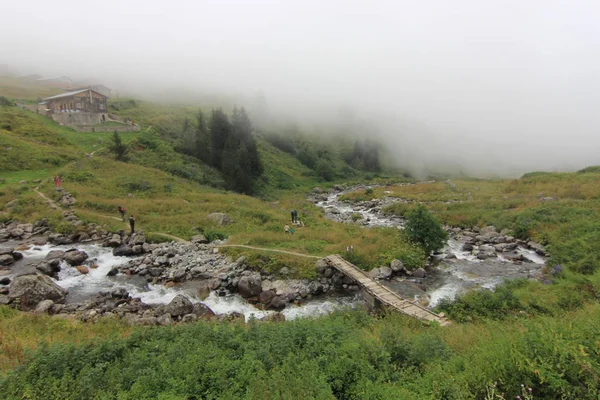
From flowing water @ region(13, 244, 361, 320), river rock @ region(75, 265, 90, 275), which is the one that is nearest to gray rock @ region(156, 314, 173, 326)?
flowing water @ region(13, 244, 361, 320)

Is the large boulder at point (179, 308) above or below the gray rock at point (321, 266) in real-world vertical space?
above

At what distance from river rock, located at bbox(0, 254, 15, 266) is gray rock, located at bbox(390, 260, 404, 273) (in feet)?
93.0

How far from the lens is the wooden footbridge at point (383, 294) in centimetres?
1524

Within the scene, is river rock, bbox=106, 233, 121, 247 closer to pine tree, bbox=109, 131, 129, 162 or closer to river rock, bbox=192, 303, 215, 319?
river rock, bbox=192, 303, 215, 319

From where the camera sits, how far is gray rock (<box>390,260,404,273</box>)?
2414cm

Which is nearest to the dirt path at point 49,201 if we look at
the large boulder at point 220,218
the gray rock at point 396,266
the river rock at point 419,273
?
the large boulder at point 220,218

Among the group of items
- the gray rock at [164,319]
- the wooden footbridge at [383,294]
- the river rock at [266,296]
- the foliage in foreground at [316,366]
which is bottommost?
the river rock at [266,296]

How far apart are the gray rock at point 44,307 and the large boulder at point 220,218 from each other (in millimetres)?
16517

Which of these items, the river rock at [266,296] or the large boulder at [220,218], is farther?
the large boulder at [220,218]

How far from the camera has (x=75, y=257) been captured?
23.4 meters

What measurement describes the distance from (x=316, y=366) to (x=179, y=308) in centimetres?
1175

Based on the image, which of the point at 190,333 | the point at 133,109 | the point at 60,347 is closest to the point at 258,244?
the point at 190,333

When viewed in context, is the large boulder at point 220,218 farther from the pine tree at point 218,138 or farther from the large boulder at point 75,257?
the pine tree at point 218,138

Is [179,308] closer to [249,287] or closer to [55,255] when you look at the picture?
[249,287]
